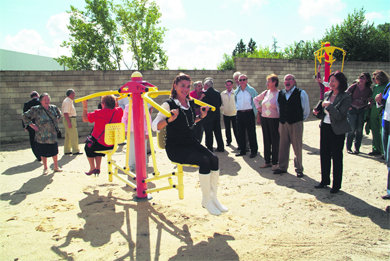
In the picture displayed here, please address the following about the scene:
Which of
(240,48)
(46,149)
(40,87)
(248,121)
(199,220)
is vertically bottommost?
(199,220)

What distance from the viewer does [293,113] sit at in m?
5.06

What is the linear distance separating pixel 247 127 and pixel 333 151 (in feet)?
8.80

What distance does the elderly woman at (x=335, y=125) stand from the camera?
4137 mm

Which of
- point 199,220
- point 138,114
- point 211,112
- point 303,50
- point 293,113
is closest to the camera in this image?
point 199,220

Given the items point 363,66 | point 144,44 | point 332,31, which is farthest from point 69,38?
point 363,66

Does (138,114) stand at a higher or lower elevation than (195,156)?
higher

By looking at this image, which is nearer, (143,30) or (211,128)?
(211,128)

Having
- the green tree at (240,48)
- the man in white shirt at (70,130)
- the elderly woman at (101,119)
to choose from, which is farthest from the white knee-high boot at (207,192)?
the green tree at (240,48)

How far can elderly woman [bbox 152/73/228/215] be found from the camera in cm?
332

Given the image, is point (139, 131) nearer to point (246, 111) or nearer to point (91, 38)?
point (246, 111)

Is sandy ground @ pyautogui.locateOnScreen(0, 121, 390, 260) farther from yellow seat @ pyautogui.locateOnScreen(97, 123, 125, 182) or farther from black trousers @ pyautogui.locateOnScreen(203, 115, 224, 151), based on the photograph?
black trousers @ pyautogui.locateOnScreen(203, 115, 224, 151)

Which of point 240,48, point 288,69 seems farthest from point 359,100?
point 240,48

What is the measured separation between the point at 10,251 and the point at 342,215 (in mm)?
3974

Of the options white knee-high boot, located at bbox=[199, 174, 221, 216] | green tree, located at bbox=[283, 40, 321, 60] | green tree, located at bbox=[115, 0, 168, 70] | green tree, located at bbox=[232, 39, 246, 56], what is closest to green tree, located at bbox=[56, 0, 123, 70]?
green tree, located at bbox=[115, 0, 168, 70]
